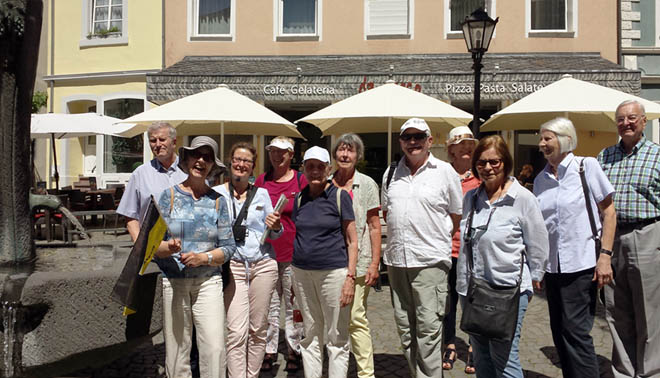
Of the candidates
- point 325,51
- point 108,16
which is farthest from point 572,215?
point 108,16

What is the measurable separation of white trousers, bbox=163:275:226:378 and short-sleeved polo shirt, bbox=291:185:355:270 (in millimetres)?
641

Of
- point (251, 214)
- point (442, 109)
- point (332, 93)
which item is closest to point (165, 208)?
point (251, 214)

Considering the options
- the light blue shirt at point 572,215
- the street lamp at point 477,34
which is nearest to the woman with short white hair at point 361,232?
the light blue shirt at point 572,215

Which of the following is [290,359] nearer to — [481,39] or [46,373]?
[46,373]

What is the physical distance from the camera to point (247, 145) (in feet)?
13.5

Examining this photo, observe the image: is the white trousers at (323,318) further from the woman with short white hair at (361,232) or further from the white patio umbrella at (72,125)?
the white patio umbrella at (72,125)

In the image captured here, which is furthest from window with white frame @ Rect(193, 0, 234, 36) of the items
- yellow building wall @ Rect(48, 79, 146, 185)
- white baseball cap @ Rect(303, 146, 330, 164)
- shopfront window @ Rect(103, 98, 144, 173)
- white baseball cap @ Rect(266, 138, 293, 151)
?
white baseball cap @ Rect(303, 146, 330, 164)

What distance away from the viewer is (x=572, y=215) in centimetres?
367

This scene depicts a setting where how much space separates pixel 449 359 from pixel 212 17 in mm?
12999

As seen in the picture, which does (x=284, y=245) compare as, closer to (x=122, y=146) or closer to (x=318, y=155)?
(x=318, y=155)

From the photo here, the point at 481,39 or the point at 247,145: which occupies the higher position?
the point at 481,39

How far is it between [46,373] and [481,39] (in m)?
6.70

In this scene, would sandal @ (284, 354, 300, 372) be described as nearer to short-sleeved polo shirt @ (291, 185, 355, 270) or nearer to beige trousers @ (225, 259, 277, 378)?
beige trousers @ (225, 259, 277, 378)

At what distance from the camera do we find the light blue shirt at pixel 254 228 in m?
3.93
